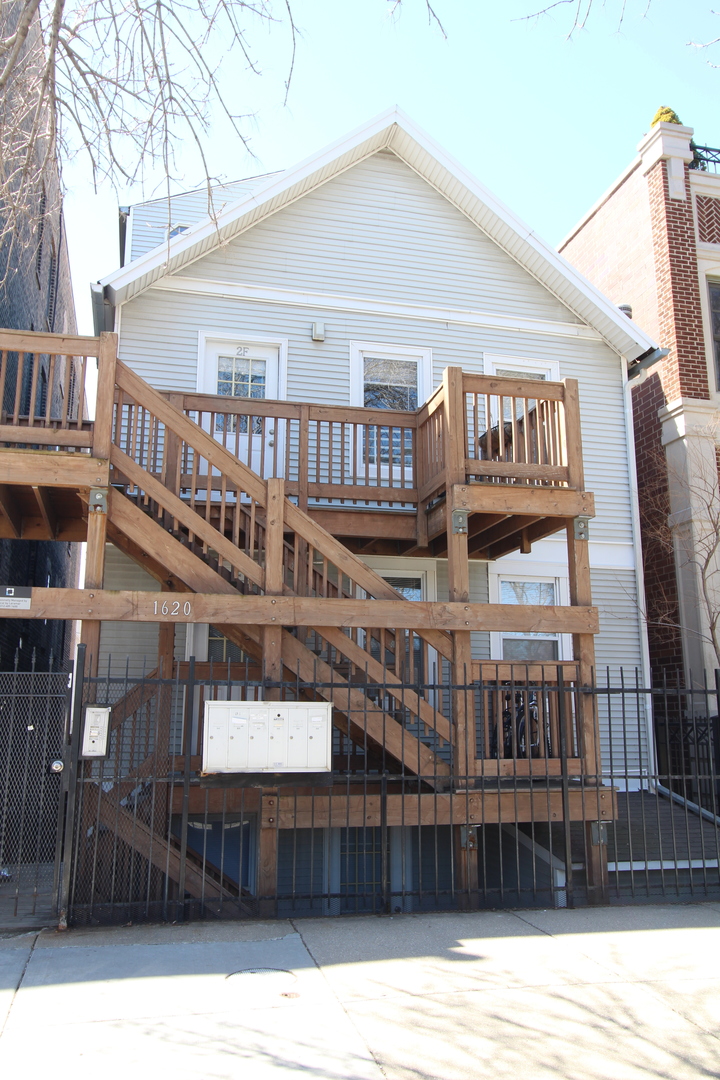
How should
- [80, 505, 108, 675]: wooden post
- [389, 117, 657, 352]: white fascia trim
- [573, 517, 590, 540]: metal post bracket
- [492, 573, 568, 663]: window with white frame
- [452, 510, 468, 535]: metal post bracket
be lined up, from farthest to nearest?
[389, 117, 657, 352]: white fascia trim < [492, 573, 568, 663]: window with white frame < [573, 517, 590, 540]: metal post bracket < [452, 510, 468, 535]: metal post bracket < [80, 505, 108, 675]: wooden post

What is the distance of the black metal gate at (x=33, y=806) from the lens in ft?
20.5

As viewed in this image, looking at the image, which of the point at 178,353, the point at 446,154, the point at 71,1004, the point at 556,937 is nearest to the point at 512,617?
the point at 556,937

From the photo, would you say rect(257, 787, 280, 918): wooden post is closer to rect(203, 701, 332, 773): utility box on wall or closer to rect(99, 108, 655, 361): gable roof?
rect(203, 701, 332, 773): utility box on wall

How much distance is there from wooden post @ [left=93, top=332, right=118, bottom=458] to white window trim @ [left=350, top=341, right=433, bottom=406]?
4.54m

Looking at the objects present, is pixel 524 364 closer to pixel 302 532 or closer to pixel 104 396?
pixel 302 532

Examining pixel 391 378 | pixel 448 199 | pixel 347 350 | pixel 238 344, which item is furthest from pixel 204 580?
pixel 448 199

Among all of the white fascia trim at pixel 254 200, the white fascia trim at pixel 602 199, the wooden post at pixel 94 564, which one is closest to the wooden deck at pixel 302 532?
the wooden post at pixel 94 564

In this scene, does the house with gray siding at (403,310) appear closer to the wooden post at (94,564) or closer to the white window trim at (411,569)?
the white window trim at (411,569)

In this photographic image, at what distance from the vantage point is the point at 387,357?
12180 millimetres

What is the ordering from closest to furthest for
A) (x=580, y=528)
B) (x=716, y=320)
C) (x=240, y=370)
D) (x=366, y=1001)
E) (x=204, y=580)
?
(x=366, y=1001)
(x=204, y=580)
(x=580, y=528)
(x=240, y=370)
(x=716, y=320)

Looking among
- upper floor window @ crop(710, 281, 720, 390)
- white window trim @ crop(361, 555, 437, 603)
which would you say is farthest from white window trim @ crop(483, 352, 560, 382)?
white window trim @ crop(361, 555, 437, 603)

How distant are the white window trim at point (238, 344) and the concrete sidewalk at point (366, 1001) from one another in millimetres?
7006

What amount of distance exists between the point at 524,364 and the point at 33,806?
8.62 meters

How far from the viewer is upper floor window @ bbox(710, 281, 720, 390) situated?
1305 cm
